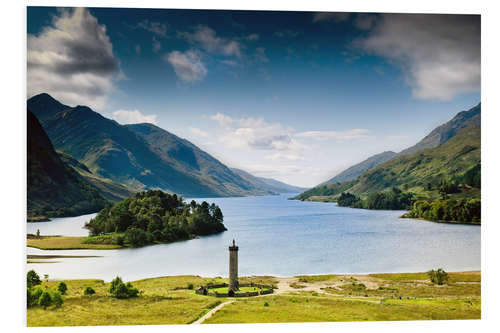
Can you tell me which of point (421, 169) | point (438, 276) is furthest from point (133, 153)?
point (421, 169)

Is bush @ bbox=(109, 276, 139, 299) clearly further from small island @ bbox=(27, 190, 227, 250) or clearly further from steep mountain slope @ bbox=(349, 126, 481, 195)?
steep mountain slope @ bbox=(349, 126, 481, 195)

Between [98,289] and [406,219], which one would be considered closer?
[98,289]

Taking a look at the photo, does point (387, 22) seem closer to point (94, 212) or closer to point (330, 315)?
point (330, 315)

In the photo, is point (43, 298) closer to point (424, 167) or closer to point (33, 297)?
point (33, 297)

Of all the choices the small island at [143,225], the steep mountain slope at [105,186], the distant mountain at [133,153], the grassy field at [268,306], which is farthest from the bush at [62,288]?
the steep mountain slope at [105,186]

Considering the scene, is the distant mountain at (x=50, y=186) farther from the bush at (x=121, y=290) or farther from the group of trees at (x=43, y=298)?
the bush at (x=121, y=290)

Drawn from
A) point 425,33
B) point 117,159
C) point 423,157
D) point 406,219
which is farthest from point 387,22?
point 423,157

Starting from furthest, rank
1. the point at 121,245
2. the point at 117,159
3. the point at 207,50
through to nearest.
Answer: the point at 117,159 → the point at 121,245 → the point at 207,50
